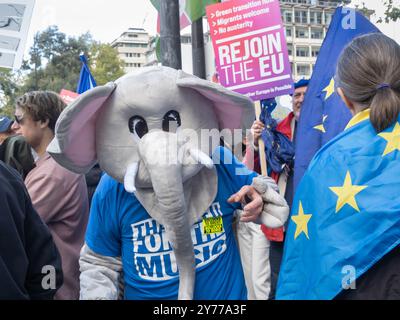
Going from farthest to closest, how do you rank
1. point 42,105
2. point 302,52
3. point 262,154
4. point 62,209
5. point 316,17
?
point 316,17 → point 302,52 → point 262,154 → point 42,105 → point 62,209

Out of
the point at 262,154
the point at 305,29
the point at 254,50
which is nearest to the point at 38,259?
the point at 262,154

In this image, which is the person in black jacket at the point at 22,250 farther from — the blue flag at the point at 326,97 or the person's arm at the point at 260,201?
the blue flag at the point at 326,97

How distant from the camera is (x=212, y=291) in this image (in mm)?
2229

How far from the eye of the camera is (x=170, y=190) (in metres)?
1.97

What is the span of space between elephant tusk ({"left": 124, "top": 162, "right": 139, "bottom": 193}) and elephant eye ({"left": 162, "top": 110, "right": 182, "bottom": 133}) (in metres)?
0.21

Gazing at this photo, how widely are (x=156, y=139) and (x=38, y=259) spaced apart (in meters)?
0.68

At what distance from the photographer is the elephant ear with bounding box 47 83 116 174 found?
207 centimetres

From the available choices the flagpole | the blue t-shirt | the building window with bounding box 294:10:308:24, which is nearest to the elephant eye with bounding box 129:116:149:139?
the blue t-shirt

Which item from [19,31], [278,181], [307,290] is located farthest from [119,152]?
[278,181]

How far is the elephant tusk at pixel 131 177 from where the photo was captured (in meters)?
1.96

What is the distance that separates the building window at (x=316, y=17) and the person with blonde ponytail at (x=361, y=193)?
82.5 metres

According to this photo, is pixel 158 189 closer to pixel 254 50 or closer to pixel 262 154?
pixel 262 154
